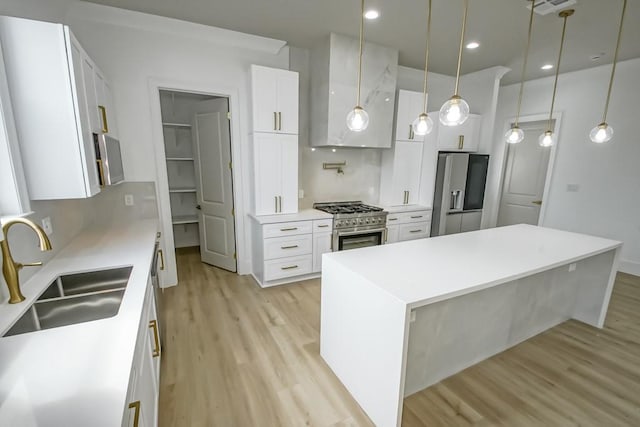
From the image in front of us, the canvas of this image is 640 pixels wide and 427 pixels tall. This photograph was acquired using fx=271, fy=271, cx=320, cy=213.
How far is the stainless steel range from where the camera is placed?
11.3 ft

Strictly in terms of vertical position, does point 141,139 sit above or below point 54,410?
above

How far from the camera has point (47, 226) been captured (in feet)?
5.74

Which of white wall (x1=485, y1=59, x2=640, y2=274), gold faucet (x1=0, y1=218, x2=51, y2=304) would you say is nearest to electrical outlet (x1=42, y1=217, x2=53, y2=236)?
gold faucet (x1=0, y1=218, x2=51, y2=304)

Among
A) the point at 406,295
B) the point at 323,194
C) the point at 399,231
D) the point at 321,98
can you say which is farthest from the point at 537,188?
the point at 406,295

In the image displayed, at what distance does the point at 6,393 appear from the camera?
2.50 feet

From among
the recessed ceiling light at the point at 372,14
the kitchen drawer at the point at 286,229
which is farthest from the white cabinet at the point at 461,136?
the kitchen drawer at the point at 286,229

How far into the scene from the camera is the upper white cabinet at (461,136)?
404cm

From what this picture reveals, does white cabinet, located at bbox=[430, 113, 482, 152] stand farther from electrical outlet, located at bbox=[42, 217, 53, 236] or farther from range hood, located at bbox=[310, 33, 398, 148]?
electrical outlet, located at bbox=[42, 217, 53, 236]

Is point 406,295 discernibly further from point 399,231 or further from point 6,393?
point 399,231

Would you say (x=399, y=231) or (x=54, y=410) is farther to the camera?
(x=399, y=231)

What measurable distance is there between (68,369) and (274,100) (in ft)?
9.68

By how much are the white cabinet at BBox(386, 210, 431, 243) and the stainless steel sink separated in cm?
313

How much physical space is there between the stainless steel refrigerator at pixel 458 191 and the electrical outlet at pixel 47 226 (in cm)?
421

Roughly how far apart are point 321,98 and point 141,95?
198cm
